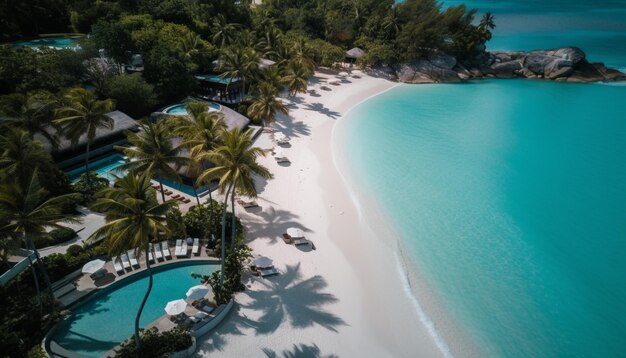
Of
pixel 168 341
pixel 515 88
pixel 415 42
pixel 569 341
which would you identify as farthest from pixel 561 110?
pixel 168 341

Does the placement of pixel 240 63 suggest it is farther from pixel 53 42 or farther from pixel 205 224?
pixel 53 42

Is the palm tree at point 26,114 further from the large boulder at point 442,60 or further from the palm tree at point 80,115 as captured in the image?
the large boulder at point 442,60

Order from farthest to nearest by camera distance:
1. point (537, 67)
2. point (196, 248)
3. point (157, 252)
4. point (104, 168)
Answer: point (537, 67)
point (104, 168)
point (196, 248)
point (157, 252)

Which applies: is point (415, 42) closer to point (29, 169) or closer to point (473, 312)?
point (473, 312)

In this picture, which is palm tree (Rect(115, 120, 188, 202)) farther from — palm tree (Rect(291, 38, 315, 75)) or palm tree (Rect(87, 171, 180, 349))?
palm tree (Rect(291, 38, 315, 75))

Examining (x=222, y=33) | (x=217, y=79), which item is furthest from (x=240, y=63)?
(x=222, y=33)

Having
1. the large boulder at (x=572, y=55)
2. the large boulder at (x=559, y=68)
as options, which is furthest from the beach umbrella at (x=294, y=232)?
the large boulder at (x=572, y=55)

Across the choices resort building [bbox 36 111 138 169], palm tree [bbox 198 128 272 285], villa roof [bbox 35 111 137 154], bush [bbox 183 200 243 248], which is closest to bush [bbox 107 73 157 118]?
villa roof [bbox 35 111 137 154]
